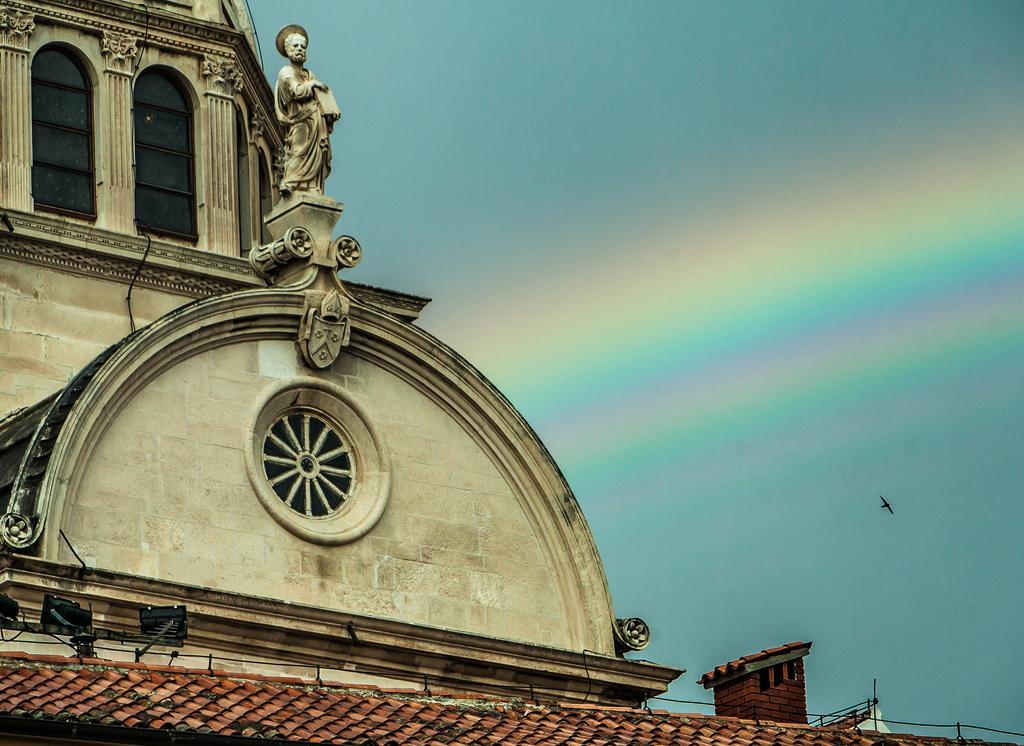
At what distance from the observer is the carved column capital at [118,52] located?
5184 cm

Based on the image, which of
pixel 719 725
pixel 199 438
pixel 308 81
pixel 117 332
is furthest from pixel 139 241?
pixel 719 725

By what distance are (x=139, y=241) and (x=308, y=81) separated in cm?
505

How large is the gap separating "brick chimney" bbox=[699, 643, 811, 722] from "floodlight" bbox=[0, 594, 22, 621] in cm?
884

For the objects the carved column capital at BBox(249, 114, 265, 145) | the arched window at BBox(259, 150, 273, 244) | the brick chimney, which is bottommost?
the brick chimney

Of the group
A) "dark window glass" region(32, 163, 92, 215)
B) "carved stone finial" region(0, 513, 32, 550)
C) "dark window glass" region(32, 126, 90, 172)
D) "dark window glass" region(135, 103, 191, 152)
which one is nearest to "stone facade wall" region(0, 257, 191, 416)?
"dark window glass" region(32, 163, 92, 215)

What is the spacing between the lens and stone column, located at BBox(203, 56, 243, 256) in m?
51.7

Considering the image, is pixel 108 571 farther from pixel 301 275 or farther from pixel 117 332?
pixel 117 332

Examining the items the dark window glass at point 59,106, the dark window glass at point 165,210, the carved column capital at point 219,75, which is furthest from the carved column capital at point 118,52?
the dark window glass at point 165,210

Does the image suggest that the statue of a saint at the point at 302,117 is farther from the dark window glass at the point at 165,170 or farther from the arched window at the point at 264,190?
the arched window at the point at 264,190

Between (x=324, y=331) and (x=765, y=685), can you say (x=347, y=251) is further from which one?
(x=765, y=685)

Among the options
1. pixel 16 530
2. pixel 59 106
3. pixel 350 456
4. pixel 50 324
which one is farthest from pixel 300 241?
pixel 59 106

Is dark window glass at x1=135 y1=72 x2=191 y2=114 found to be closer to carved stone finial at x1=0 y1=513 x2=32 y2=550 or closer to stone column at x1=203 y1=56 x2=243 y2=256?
stone column at x1=203 y1=56 x2=243 y2=256

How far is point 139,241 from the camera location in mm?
50125

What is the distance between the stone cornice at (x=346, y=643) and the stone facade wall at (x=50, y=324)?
7281mm
